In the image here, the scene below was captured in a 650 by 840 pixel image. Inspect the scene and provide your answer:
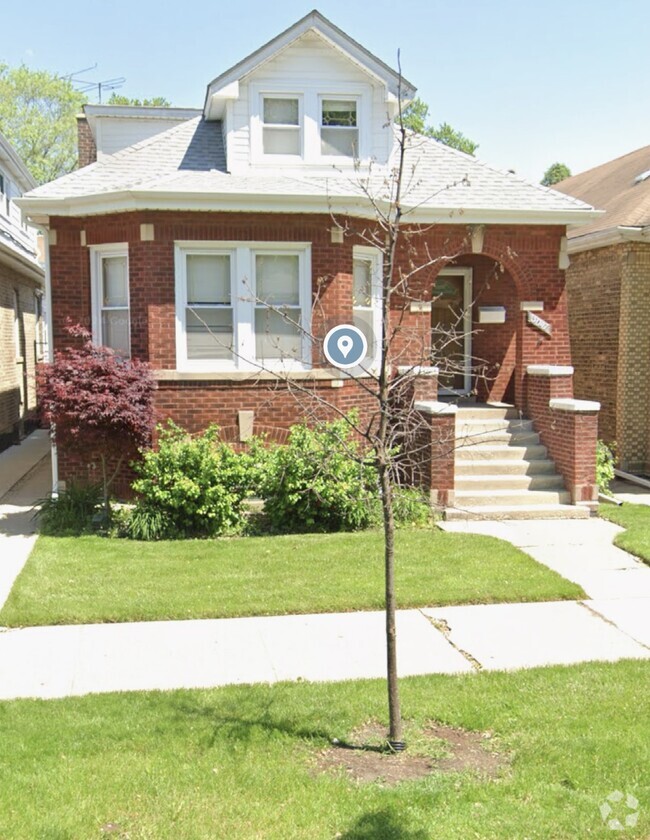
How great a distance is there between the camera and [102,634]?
255 inches

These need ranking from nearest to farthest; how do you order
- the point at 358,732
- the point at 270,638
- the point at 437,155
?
the point at 358,732 → the point at 270,638 → the point at 437,155

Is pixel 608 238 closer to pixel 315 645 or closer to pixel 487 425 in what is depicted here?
pixel 487 425

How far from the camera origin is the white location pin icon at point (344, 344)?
10281 mm

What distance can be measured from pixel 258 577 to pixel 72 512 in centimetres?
321

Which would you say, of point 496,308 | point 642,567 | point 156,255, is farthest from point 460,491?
point 156,255

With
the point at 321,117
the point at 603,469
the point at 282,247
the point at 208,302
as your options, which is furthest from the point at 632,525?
the point at 321,117

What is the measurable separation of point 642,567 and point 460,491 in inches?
120

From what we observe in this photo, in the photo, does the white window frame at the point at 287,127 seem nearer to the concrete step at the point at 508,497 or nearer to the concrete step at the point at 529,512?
the concrete step at the point at 508,497

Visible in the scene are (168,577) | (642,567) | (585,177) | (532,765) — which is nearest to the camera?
(532,765)

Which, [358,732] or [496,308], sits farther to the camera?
[496,308]

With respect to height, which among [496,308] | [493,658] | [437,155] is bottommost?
[493,658]

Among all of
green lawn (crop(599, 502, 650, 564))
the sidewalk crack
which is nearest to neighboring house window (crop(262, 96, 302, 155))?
green lawn (crop(599, 502, 650, 564))

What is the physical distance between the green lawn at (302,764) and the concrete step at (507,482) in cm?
559

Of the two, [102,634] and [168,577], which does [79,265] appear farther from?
[102,634]
